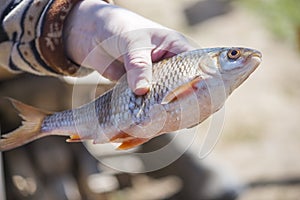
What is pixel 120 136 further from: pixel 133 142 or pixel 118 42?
pixel 118 42

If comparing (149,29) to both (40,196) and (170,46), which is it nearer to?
(170,46)

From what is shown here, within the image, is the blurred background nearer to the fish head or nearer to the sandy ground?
the sandy ground

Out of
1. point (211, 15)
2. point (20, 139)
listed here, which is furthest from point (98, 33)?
point (211, 15)

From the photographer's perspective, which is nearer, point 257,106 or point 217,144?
point 217,144

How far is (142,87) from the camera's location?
3.63ft

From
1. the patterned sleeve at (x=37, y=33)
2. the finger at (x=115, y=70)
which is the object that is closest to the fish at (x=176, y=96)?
the finger at (x=115, y=70)

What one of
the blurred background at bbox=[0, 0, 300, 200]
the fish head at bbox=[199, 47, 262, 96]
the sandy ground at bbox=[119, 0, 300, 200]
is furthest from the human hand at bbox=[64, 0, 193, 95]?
the sandy ground at bbox=[119, 0, 300, 200]

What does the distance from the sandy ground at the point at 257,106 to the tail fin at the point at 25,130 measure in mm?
2060

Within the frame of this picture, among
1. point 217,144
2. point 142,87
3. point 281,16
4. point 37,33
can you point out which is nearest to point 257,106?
point 217,144

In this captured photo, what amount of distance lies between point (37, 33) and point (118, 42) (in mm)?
217

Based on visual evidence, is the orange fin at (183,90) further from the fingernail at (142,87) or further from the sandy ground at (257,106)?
the sandy ground at (257,106)

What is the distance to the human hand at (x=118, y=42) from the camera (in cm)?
117

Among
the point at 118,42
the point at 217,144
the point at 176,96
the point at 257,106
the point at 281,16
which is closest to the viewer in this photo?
the point at 176,96

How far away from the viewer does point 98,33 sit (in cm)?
133
